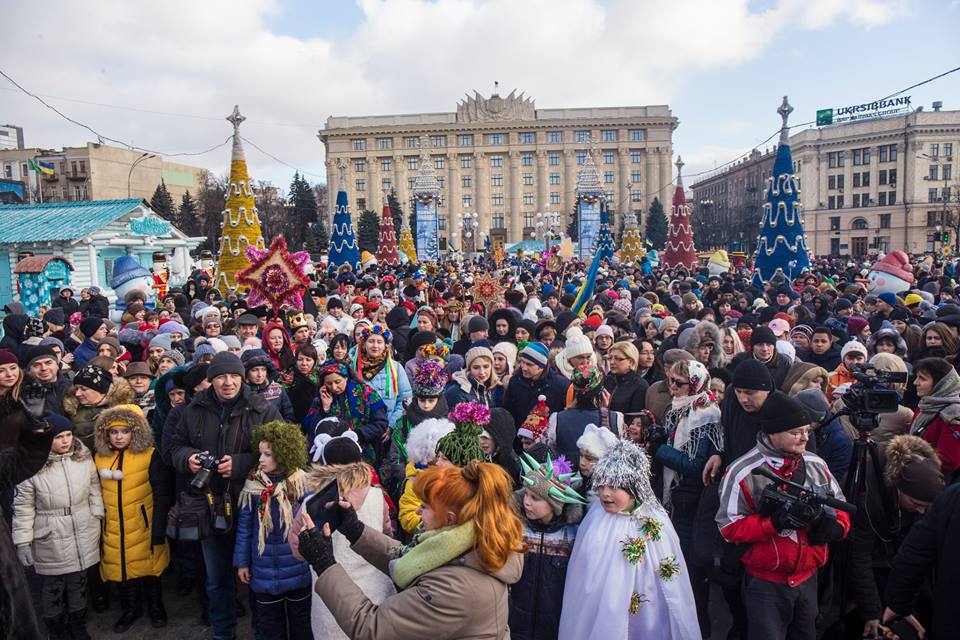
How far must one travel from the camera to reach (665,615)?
3215 mm

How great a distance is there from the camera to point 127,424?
4.34 m

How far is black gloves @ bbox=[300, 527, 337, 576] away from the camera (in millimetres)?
2367

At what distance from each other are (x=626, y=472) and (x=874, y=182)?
76241 mm

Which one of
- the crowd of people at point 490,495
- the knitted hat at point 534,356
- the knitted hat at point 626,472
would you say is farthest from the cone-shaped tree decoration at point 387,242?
the knitted hat at point 626,472

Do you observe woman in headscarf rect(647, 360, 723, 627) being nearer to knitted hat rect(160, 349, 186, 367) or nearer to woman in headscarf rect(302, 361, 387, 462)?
woman in headscarf rect(302, 361, 387, 462)

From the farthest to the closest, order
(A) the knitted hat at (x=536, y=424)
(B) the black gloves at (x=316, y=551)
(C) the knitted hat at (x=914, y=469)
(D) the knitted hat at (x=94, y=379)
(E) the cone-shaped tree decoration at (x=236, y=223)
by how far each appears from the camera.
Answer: (E) the cone-shaped tree decoration at (x=236, y=223)
(D) the knitted hat at (x=94, y=379)
(A) the knitted hat at (x=536, y=424)
(C) the knitted hat at (x=914, y=469)
(B) the black gloves at (x=316, y=551)

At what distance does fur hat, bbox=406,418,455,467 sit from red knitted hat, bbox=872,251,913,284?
1291 centimetres

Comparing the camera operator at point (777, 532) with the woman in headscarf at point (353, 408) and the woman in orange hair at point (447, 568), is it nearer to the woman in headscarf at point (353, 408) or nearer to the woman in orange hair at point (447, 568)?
the woman in orange hair at point (447, 568)

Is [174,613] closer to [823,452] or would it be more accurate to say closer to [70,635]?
[70,635]

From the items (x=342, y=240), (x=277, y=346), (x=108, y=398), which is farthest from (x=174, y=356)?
(x=342, y=240)

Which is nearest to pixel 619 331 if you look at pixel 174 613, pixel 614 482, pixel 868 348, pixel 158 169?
pixel 868 348

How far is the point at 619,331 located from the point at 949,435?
15.2ft

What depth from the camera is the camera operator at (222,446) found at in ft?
13.5

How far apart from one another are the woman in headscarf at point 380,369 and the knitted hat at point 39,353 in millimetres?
2648
